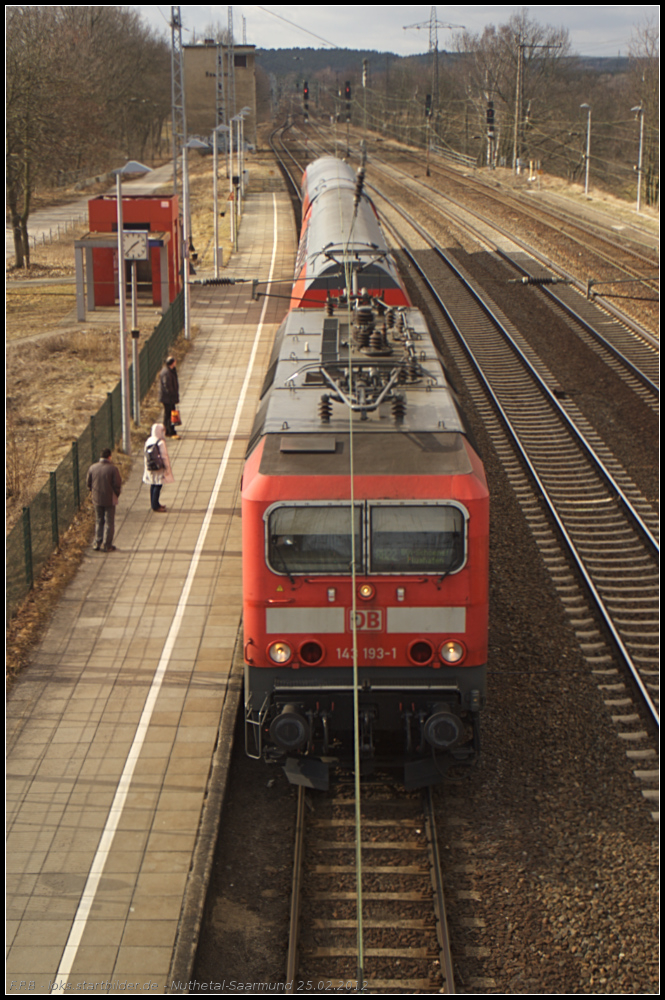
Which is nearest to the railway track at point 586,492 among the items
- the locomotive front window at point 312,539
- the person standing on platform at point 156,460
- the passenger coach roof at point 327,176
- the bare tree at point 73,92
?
the locomotive front window at point 312,539

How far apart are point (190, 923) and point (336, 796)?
2.02 m

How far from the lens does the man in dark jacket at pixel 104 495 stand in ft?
43.2

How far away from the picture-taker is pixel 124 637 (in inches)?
439

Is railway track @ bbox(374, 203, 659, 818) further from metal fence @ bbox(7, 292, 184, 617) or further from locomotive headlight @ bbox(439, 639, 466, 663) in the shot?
metal fence @ bbox(7, 292, 184, 617)

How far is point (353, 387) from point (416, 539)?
1.90 meters

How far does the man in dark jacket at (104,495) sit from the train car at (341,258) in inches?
160

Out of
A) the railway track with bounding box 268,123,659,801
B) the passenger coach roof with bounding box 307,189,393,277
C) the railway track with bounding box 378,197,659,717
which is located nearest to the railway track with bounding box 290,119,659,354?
the railway track with bounding box 378,197,659,717

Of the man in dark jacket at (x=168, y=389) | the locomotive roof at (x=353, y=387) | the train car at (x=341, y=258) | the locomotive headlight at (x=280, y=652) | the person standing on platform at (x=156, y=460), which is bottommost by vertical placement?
the locomotive headlight at (x=280, y=652)

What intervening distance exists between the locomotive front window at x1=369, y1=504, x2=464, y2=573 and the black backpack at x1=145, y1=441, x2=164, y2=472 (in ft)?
22.2

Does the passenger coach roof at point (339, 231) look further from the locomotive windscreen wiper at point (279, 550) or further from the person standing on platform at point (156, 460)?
the locomotive windscreen wiper at point (279, 550)

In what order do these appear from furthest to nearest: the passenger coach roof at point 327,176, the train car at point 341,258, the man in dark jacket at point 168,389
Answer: the passenger coach roof at point 327,176 < the man in dark jacket at point 168,389 < the train car at point 341,258

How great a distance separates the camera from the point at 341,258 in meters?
17.7

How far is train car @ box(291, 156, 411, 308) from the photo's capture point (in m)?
17.0

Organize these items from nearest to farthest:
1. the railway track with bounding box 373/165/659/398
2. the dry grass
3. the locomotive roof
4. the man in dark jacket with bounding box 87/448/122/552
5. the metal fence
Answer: the locomotive roof → the metal fence → the dry grass → the man in dark jacket with bounding box 87/448/122/552 → the railway track with bounding box 373/165/659/398
